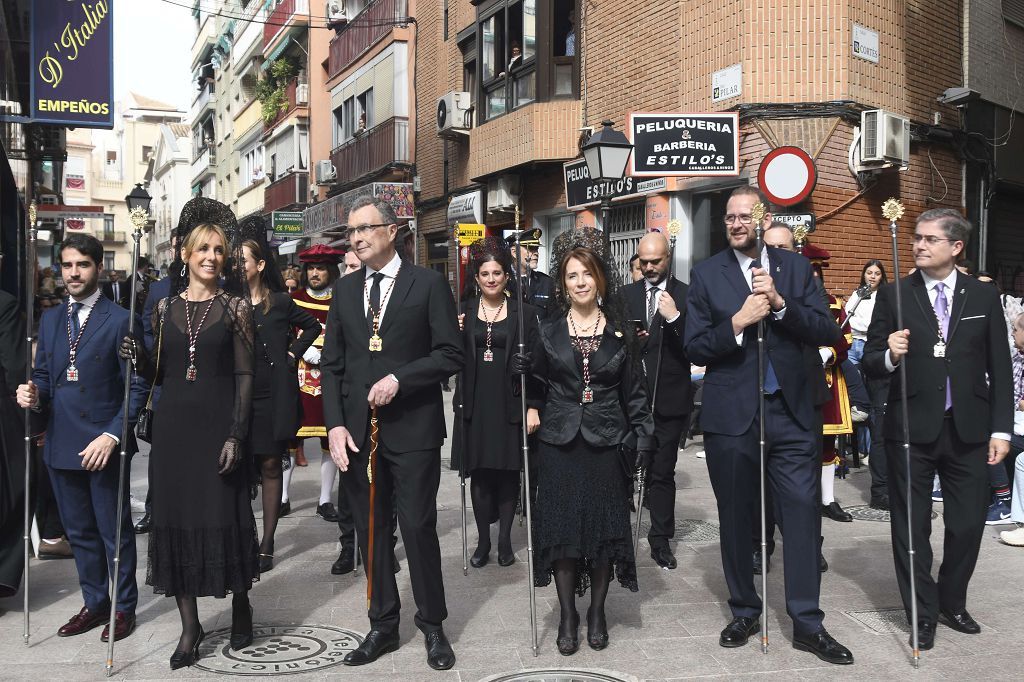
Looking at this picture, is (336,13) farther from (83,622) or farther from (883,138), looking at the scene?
(83,622)

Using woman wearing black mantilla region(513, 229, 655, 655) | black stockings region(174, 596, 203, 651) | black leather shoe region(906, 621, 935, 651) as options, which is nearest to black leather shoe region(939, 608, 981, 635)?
black leather shoe region(906, 621, 935, 651)

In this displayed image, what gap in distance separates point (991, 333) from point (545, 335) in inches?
88.7

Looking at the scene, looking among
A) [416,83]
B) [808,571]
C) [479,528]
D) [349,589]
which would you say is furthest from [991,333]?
[416,83]

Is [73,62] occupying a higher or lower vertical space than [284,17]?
lower

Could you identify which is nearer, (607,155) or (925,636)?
(925,636)

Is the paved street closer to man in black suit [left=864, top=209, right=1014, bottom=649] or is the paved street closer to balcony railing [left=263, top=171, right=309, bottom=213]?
man in black suit [left=864, top=209, right=1014, bottom=649]

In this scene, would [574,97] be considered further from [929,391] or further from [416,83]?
[929,391]

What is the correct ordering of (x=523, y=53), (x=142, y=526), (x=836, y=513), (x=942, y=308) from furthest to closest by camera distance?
(x=523, y=53), (x=836, y=513), (x=142, y=526), (x=942, y=308)

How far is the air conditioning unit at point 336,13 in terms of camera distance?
1190 inches

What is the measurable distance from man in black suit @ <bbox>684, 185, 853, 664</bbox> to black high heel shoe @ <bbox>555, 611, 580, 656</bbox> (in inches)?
28.3

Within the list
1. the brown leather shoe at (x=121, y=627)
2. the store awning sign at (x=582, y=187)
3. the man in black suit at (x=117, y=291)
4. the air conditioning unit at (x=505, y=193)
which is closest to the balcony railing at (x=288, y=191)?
the man in black suit at (x=117, y=291)

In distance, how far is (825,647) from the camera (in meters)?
5.02

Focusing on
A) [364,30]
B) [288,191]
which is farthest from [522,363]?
[288,191]

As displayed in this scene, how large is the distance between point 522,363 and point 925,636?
2371 mm
